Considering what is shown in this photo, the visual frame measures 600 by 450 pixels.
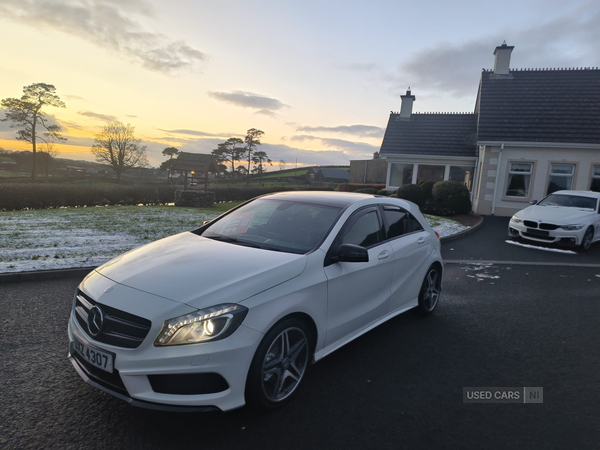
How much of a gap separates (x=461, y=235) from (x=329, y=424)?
35.3ft

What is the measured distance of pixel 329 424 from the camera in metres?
2.90

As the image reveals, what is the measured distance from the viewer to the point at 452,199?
57.1 feet

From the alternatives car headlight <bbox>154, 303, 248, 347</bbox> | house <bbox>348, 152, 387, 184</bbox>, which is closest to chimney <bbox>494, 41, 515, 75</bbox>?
car headlight <bbox>154, 303, 248, 347</bbox>

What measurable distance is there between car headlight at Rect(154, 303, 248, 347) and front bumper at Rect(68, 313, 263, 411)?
41 mm

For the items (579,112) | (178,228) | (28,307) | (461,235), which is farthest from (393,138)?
(28,307)

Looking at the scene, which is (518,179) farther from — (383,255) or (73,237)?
(73,237)

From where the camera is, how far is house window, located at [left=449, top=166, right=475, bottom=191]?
73.0ft

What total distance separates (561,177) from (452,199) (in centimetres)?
547

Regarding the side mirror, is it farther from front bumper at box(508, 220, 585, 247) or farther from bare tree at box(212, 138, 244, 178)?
bare tree at box(212, 138, 244, 178)

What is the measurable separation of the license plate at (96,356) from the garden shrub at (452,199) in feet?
55.3

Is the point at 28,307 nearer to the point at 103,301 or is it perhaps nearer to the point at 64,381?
the point at 64,381

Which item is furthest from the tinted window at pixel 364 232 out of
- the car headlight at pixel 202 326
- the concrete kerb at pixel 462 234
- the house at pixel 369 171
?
the house at pixel 369 171

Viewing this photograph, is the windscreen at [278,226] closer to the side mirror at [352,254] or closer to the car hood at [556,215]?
the side mirror at [352,254]

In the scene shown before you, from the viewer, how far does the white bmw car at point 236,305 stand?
2.57 m
